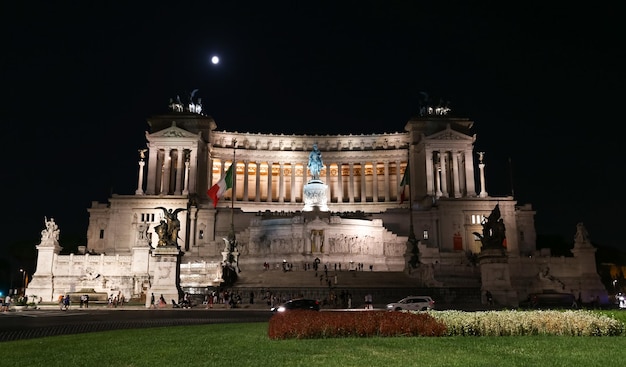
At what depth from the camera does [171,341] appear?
16.4 m

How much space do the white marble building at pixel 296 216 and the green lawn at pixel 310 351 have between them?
80.0 feet

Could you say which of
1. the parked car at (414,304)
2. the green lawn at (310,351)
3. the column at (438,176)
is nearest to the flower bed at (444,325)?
the green lawn at (310,351)

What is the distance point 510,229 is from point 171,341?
2854 inches

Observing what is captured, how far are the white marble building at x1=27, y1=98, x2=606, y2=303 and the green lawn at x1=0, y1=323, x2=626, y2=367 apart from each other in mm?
24392

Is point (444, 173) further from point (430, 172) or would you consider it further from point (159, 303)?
point (159, 303)

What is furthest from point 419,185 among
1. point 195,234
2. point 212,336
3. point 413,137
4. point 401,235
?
point 212,336

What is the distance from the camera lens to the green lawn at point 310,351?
40.3 feet

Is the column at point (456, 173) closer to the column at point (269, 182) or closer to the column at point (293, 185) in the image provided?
the column at point (293, 185)

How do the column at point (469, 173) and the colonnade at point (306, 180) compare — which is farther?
the colonnade at point (306, 180)

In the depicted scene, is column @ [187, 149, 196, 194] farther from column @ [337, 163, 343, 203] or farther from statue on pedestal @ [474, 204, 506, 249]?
statue on pedestal @ [474, 204, 506, 249]

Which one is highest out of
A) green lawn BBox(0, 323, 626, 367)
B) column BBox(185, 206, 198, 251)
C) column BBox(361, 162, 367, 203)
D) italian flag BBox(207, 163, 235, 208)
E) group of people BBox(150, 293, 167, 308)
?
column BBox(361, 162, 367, 203)

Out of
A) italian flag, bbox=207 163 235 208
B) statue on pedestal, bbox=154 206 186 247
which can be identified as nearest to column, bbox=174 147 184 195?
italian flag, bbox=207 163 235 208

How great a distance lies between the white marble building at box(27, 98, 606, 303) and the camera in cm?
5803

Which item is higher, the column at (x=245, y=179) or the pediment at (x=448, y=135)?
the pediment at (x=448, y=135)
